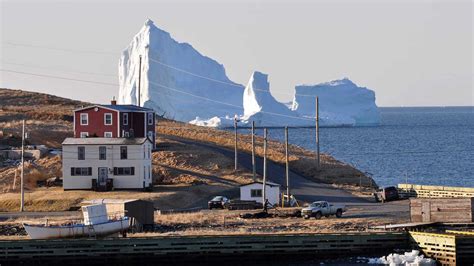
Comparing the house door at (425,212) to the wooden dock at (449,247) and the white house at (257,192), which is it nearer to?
the wooden dock at (449,247)

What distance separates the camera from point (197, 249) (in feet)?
146

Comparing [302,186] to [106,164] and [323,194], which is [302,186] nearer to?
[323,194]

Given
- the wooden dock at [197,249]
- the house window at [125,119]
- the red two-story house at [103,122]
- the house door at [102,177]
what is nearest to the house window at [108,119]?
the red two-story house at [103,122]

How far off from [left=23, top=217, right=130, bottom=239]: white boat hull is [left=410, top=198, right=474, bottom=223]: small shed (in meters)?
14.2

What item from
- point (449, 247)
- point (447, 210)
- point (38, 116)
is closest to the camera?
point (449, 247)

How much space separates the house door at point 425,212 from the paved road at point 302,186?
15.9m

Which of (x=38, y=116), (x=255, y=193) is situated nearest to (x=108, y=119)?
(x=255, y=193)

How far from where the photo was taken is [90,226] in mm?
47469

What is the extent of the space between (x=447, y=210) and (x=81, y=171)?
29.2m

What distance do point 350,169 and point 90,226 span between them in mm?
41170

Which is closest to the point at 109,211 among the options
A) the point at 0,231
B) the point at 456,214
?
the point at 0,231

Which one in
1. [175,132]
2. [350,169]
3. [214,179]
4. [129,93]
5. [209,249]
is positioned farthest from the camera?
[129,93]

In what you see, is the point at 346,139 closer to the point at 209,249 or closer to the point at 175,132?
Result: the point at 175,132

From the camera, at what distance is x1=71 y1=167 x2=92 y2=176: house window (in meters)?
71.9
